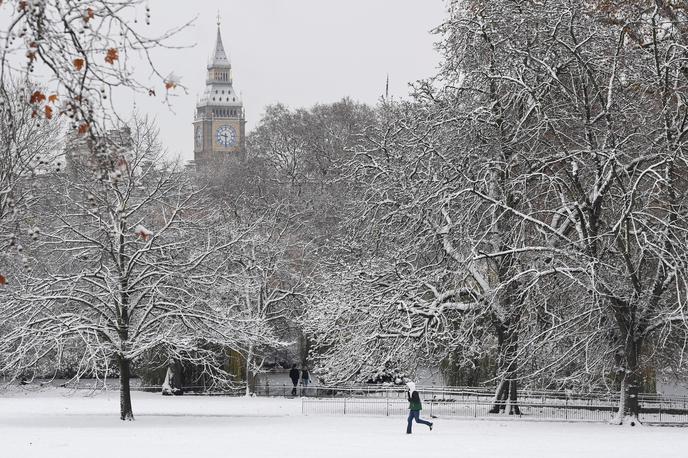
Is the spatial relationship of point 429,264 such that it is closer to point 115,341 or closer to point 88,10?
point 115,341

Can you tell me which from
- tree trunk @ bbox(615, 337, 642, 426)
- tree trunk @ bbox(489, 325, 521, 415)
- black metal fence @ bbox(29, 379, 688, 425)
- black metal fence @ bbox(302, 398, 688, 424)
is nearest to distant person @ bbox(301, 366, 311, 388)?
black metal fence @ bbox(29, 379, 688, 425)

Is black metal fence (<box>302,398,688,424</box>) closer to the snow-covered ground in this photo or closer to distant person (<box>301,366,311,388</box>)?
the snow-covered ground

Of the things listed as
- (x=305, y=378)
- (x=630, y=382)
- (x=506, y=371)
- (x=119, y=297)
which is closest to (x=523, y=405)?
(x=506, y=371)

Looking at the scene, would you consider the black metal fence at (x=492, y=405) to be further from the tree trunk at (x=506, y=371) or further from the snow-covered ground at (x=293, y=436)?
the snow-covered ground at (x=293, y=436)

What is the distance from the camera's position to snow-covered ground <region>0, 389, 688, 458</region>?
22938 millimetres

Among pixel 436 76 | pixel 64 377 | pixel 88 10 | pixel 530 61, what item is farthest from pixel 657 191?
pixel 64 377

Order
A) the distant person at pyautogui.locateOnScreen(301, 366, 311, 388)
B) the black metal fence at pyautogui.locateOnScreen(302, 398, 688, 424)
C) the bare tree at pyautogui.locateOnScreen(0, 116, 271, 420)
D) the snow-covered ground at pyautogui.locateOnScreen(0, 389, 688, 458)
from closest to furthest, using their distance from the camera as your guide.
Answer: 1. the snow-covered ground at pyautogui.locateOnScreen(0, 389, 688, 458)
2. the bare tree at pyautogui.locateOnScreen(0, 116, 271, 420)
3. the black metal fence at pyautogui.locateOnScreen(302, 398, 688, 424)
4. the distant person at pyautogui.locateOnScreen(301, 366, 311, 388)

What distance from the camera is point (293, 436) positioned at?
88.1 feet

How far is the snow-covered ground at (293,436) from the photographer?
22.9m

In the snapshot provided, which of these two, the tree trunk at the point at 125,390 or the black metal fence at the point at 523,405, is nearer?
the tree trunk at the point at 125,390

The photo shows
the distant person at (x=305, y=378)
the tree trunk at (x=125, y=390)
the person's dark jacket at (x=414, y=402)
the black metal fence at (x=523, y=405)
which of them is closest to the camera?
the person's dark jacket at (x=414, y=402)

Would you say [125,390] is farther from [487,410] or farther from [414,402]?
[487,410]

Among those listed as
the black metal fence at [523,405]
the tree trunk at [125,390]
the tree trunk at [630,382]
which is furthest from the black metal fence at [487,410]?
the tree trunk at [125,390]

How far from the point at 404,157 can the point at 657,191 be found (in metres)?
7.69
